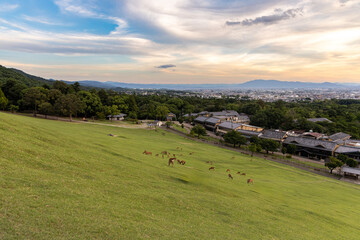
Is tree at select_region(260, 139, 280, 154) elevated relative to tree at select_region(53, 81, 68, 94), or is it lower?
lower

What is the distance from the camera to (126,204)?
989 cm

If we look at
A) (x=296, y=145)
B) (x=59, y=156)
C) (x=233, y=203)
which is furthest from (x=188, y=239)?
(x=296, y=145)

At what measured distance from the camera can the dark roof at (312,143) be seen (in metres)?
48.7

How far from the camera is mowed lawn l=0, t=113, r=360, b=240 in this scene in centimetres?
739

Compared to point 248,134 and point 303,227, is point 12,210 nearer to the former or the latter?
point 303,227

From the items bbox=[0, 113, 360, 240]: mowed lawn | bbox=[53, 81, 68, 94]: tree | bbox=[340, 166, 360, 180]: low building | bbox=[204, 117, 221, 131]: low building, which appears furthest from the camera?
bbox=[204, 117, 221, 131]: low building

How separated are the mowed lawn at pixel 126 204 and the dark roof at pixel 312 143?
35.4 m

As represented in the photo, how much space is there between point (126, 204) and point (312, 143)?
5580 centimetres

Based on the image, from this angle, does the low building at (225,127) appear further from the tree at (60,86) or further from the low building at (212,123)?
the tree at (60,86)

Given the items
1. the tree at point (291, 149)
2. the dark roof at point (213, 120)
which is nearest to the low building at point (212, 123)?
the dark roof at point (213, 120)

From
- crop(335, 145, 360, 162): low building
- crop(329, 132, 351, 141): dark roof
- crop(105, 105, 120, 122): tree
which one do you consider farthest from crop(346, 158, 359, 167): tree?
crop(105, 105, 120, 122): tree

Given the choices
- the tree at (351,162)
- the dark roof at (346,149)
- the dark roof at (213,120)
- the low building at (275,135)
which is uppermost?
the dark roof at (213,120)

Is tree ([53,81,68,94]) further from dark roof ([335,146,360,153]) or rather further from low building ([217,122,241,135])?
dark roof ([335,146,360,153])

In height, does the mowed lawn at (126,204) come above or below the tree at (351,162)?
above
